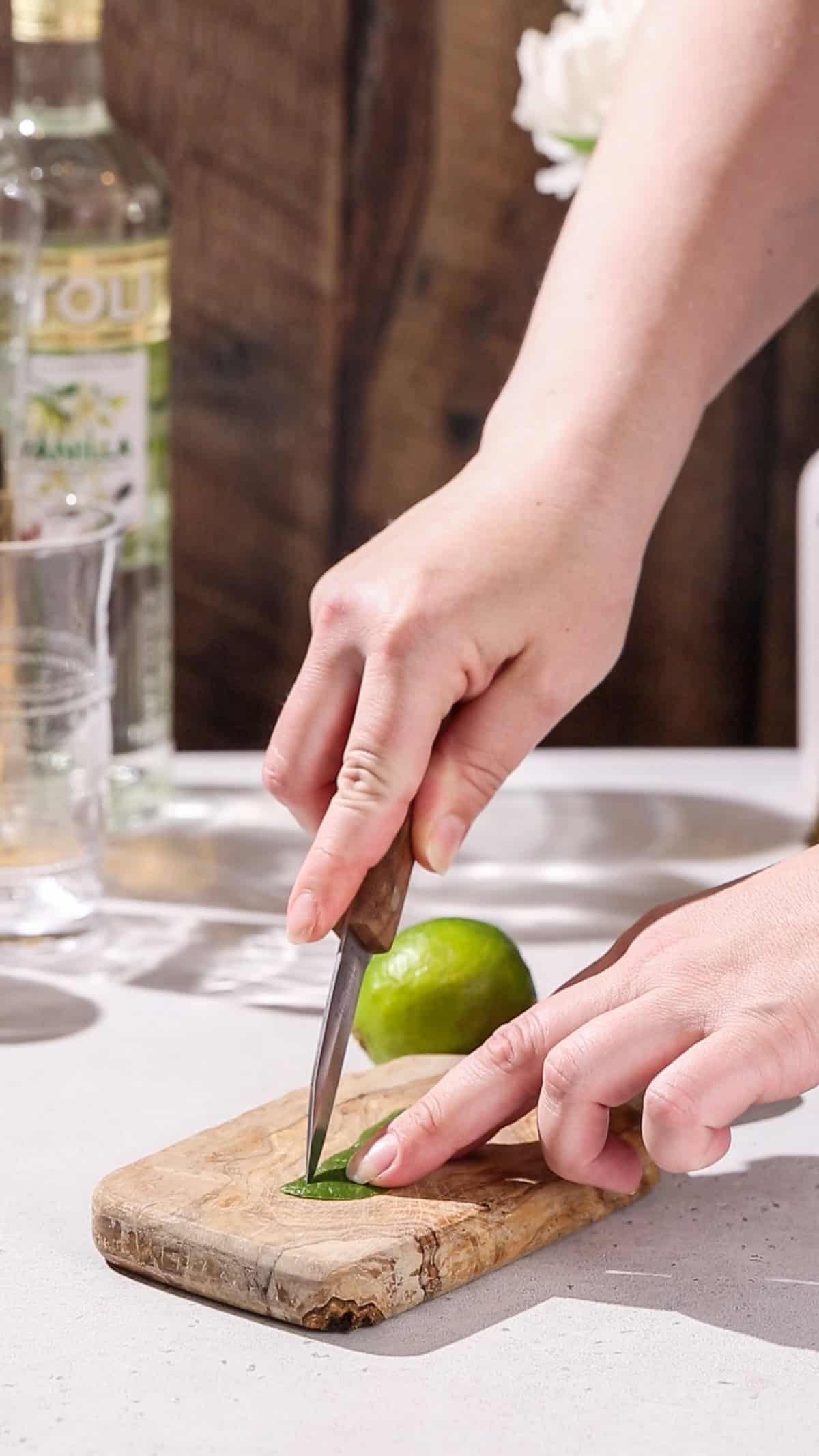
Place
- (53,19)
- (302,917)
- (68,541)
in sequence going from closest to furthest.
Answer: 1. (302,917)
2. (68,541)
3. (53,19)

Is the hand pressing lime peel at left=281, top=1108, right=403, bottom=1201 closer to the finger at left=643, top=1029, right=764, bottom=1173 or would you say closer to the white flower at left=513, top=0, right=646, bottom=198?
the finger at left=643, top=1029, right=764, bottom=1173

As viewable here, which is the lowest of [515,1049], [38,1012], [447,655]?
[38,1012]

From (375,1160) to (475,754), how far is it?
0.60 feet

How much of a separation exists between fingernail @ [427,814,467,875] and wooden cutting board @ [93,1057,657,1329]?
11 cm

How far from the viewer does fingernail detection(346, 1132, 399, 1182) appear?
2.43 feet

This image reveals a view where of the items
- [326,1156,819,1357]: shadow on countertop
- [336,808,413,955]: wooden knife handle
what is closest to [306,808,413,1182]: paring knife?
[336,808,413,955]: wooden knife handle

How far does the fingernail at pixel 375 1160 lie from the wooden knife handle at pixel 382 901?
0.28ft

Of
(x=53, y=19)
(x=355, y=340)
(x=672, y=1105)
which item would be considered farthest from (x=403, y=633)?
→ (x=355, y=340)

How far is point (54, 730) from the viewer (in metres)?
1.05

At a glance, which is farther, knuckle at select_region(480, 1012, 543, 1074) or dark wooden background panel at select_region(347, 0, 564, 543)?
dark wooden background panel at select_region(347, 0, 564, 543)

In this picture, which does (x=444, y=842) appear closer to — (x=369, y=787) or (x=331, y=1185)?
(x=369, y=787)

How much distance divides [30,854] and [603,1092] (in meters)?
0.43

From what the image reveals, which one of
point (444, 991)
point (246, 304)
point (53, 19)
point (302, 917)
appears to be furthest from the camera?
point (246, 304)

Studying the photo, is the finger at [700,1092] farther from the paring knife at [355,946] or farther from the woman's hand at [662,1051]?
the paring knife at [355,946]
